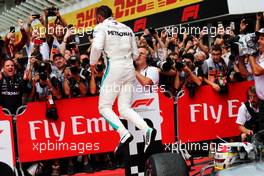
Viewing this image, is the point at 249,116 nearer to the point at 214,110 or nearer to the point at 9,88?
the point at 214,110

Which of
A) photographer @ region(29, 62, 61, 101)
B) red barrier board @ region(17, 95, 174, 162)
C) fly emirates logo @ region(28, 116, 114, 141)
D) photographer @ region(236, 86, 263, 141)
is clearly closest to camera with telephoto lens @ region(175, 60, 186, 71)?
red barrier board @ region(17, 95, 174, 162)

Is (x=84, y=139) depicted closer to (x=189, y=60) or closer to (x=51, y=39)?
(x=189, y=60)

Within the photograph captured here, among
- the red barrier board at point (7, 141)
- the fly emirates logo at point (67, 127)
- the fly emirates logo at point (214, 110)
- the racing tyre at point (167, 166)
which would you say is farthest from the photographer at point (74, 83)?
the racing tyre at point (167, 166)

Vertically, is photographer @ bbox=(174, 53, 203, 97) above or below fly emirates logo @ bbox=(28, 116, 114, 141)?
above

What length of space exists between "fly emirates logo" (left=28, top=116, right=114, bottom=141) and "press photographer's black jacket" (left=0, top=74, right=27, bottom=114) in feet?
1.05

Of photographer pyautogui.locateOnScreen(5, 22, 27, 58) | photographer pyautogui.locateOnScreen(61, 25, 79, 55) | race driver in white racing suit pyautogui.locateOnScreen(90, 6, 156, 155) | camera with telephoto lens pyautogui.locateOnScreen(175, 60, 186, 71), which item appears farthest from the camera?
photographer pyautogui.locateOnScreen(61, 25, 79, 55)

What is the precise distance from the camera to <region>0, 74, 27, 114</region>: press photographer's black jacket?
21.8ft

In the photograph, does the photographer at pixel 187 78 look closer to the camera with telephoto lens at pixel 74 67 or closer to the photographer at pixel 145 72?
the photographer at pixel 145 72

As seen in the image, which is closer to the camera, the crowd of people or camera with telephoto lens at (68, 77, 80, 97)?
the crowd of people

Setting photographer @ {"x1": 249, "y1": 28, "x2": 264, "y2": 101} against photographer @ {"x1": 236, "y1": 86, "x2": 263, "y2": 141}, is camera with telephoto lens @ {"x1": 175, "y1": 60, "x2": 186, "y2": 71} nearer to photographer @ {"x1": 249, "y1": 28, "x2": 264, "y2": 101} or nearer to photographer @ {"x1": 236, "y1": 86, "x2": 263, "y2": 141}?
photographer @ {"x1": 236, "y1": 86, "x2": 263, "y2": 141}

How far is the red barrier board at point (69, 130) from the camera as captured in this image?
6652 millimetres

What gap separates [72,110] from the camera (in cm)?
688

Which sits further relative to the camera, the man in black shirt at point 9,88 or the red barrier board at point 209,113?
the red barrier board at point 209,113

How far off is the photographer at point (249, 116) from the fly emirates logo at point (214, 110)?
58 cm
